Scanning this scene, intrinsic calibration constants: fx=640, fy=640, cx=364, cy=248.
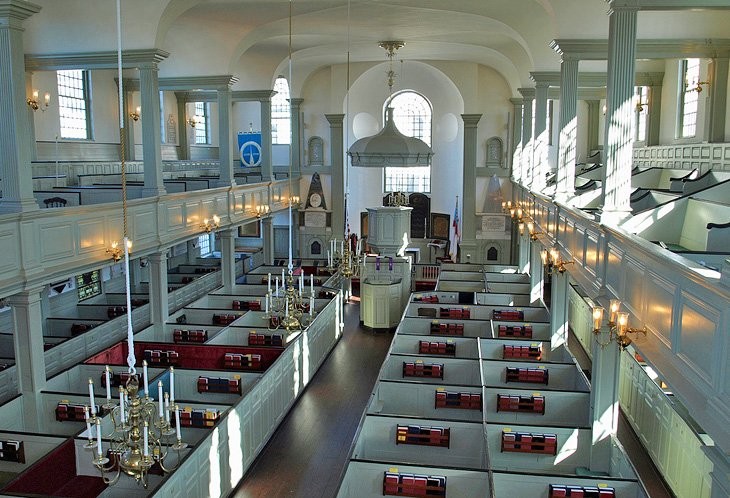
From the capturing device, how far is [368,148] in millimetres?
17891

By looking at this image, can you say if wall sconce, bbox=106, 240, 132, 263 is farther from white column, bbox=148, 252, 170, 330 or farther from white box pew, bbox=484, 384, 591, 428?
white box pew, bbox=484, 384, 591, 428

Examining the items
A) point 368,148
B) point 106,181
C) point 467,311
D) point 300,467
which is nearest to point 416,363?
point 300,467

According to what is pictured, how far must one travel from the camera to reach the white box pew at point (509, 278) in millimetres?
21359

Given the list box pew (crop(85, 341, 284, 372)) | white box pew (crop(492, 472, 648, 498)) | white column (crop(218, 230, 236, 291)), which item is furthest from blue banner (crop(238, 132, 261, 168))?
white box pew (crop(492, 472, 648, 498))

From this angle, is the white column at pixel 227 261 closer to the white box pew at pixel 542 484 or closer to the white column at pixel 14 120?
the white column at pixel 14 120

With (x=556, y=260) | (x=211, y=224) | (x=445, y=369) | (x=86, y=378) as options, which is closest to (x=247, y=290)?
(x=211, y=224)

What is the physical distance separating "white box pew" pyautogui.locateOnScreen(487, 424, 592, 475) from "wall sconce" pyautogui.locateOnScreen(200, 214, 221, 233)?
10041 mm

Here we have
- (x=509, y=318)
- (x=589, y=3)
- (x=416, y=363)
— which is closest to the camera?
(x=589, y=3)

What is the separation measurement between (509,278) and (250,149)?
14752 mm

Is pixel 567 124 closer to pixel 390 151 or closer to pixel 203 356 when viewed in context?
pixel 390 151

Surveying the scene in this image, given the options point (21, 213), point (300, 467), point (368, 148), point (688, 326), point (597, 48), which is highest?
point (597, 48)

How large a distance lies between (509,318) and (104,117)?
15.3 m

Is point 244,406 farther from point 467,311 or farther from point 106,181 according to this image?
point 106,181

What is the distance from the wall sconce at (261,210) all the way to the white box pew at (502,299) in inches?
302
